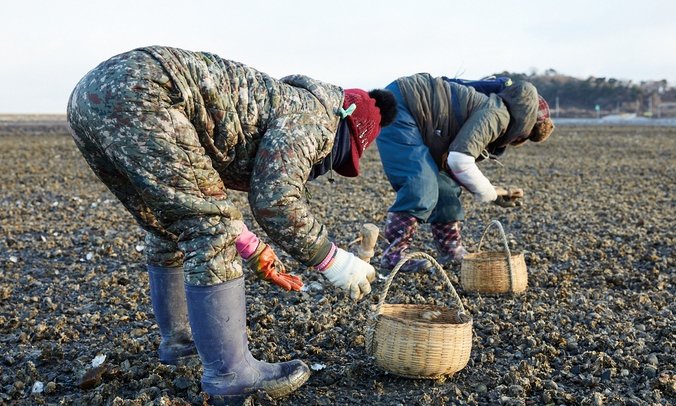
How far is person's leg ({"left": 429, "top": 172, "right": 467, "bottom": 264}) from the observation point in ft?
20.6

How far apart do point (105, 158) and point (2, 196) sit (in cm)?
873

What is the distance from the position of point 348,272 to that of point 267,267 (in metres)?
0.38

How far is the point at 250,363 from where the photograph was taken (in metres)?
3.31

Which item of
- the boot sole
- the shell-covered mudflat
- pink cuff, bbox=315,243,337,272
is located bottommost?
the shell-covered mudflat

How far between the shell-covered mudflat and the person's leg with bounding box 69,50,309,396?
0.45 meters

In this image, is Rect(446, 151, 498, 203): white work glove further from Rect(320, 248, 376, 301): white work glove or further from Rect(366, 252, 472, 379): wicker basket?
Rect(320, 248, 376, 301): white work glove

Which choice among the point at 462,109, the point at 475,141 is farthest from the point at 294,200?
the point at 462,109

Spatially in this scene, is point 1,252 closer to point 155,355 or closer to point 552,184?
point 155,355

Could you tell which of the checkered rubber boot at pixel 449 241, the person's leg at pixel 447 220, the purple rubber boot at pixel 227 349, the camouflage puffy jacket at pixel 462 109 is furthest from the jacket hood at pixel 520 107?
the purple rubber boot at pixel 227 349

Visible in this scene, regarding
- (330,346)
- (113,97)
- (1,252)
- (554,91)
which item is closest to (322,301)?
(330,346)

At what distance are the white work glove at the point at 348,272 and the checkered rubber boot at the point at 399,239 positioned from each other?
2515 millimetres

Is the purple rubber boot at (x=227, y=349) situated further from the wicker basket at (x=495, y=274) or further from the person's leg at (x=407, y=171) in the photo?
the person's leg at (x=407, y=171)

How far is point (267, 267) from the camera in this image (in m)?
3.42

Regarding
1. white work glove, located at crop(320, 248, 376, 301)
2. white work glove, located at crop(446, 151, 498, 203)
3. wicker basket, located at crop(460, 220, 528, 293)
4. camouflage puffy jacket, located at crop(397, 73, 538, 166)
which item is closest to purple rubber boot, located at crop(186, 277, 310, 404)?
white work glove, located at crop(320, 248, 376, 301)
